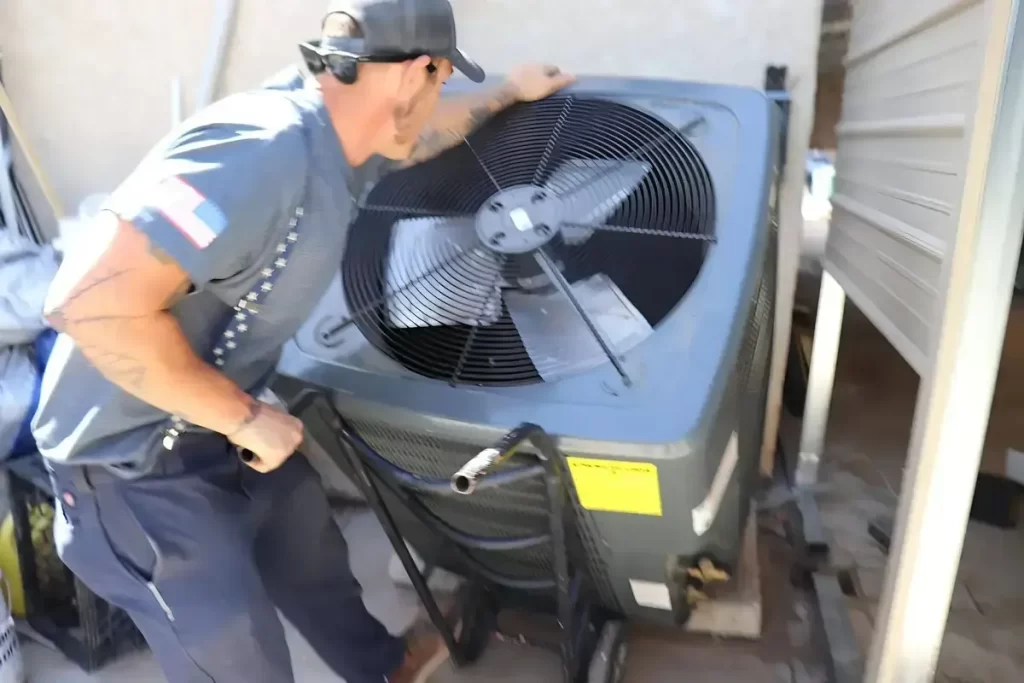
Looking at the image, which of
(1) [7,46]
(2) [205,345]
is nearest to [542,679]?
(2) [205,345]

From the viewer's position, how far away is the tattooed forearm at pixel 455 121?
1208mm

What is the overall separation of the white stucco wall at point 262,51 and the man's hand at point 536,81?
36 cm

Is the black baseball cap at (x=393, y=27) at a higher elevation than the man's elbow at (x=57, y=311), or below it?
higher

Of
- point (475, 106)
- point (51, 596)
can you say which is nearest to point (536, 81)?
point (475, 106)

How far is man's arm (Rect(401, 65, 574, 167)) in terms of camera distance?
1210 millimetres

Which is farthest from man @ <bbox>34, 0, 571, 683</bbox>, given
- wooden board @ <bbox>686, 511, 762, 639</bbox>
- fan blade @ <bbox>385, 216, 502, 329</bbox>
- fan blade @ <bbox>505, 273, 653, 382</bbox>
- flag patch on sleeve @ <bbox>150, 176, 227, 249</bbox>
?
wooden board @ <bbox>686, 511, 762, 639</bbox>

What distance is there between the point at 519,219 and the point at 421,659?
851 mm

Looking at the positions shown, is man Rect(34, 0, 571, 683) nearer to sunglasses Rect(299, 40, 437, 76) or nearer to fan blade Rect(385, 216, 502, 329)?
sunglasses Rect(299, 40, 437, 76)

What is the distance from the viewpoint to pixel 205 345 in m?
1.00

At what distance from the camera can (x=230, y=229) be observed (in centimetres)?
84

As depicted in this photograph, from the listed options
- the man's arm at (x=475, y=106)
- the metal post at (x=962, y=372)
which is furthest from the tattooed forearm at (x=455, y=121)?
the metal post at (x=962, y=372)

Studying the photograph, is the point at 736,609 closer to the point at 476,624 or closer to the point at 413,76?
the point at 476,624

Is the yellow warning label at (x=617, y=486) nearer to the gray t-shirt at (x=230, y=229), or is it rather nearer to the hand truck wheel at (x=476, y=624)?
the gray t-shirt at (x=230, y=229)

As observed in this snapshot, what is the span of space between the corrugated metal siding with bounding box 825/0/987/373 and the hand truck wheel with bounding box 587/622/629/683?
0.70 meters
